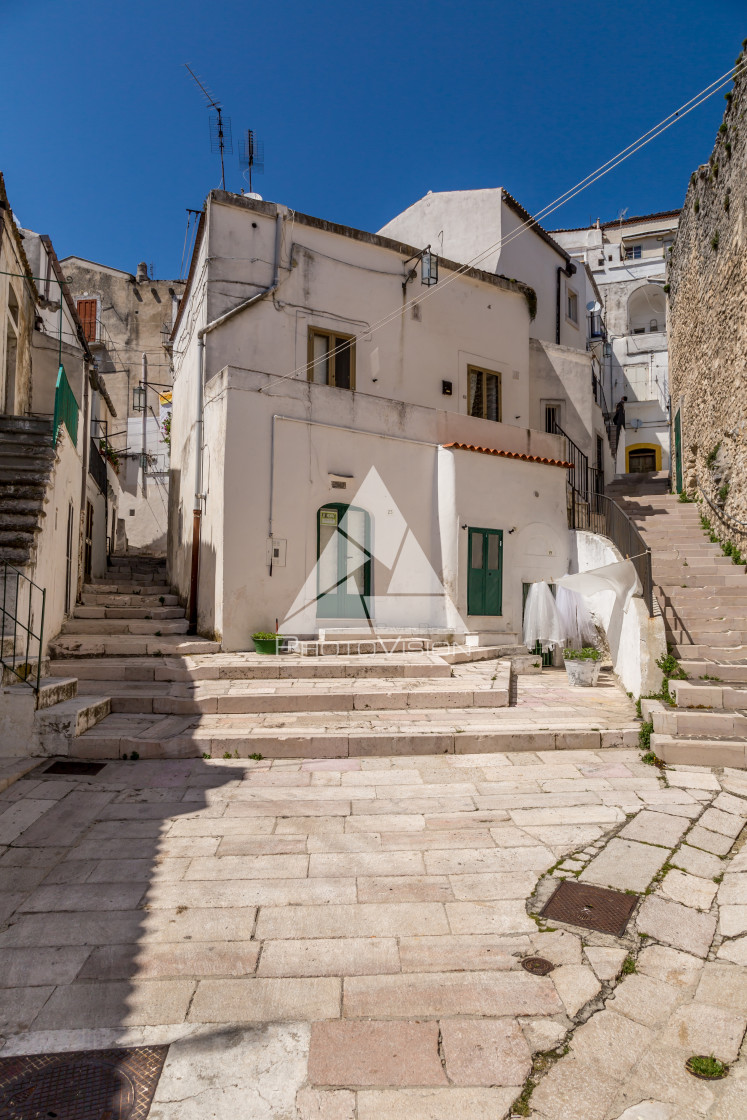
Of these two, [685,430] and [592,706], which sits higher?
[685,430]

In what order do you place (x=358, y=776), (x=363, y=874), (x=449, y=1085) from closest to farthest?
(x=449, y=1085) → (x=363, y=874) → (x=358, y=776)

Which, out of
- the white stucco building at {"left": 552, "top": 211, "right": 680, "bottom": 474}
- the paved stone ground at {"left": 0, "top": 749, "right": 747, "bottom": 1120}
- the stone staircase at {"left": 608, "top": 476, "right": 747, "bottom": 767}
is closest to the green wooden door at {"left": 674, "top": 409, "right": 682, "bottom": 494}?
the stone staircase at {"left": 608, "top": 476, "right": 747, "bottom": 767}

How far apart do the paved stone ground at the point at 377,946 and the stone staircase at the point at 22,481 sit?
10.5 feet

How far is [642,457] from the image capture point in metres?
30.4

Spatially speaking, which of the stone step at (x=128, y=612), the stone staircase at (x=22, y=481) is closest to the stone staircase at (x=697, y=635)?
the stone staircase at (x=22, y=481)

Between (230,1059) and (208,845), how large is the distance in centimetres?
215

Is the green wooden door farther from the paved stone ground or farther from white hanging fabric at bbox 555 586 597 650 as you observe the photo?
the paved stone ground

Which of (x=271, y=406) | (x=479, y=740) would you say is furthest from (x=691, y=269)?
(x=479, y=740)

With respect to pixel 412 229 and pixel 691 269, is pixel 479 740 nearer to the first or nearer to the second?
pixel 691 269

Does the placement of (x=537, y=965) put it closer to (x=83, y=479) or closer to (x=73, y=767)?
(x=73, y=767)

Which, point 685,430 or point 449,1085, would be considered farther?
point 685,430

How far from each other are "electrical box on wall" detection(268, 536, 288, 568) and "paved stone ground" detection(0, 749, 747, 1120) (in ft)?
19.6

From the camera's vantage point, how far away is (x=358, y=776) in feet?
20.9

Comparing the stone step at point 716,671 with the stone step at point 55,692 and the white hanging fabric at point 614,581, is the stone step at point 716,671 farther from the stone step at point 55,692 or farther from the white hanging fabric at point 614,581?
the stone step at point 55,692
